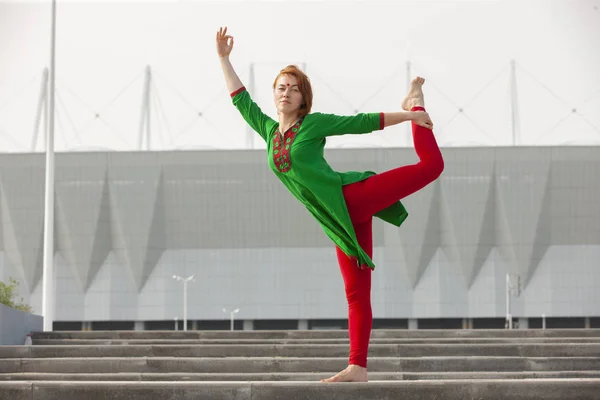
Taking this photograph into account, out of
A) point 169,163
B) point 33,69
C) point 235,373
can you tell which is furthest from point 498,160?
point 235,373

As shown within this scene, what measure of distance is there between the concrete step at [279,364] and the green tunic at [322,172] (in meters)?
3.33

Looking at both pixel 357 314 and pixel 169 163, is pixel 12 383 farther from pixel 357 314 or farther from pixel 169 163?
pixel 169 163

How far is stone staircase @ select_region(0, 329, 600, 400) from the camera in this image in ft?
20.7

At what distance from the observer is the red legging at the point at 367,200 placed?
6574 millimetres

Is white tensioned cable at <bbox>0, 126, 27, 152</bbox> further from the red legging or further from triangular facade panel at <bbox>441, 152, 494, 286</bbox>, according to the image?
the red legging

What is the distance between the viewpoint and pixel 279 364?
996 centimetres

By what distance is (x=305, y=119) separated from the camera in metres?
6.79

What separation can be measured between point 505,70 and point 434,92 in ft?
17.7

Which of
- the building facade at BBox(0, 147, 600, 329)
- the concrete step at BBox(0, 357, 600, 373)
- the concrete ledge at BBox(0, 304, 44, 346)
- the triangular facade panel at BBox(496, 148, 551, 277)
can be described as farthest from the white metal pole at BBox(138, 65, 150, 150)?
the concrete step at BBox(0, 357, 600, 373)

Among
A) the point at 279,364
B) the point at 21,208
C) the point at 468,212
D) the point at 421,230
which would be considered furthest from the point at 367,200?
the point at 21,208

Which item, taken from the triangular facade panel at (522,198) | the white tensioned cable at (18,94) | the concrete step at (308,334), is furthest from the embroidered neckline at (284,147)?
the white tensioned cable at (18,94)

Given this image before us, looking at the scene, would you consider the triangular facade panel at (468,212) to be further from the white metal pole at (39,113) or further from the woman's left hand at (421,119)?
the woman's left hand at (421,119)

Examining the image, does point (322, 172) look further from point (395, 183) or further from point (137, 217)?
point (137, 217)

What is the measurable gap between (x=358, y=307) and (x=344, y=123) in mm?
1269
